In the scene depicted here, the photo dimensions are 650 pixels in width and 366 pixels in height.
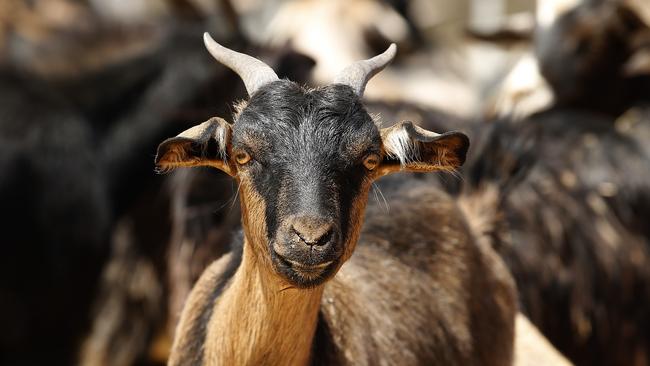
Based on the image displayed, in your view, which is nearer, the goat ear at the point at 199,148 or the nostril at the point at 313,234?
the nostril at the point at 313,234

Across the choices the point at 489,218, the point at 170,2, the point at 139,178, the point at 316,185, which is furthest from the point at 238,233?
the point at 170,2

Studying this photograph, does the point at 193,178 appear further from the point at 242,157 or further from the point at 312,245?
the point at 312,245

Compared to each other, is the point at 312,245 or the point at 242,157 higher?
the point at 242,157

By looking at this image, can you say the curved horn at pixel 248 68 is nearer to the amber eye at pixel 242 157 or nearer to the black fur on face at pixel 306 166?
the black fur on face at pixel 306 166

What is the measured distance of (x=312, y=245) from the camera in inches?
136

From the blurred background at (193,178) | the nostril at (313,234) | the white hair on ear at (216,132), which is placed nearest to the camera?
the nostril at (313,234)

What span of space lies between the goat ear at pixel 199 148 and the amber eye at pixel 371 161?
0.47m

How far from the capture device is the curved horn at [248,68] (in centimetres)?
396

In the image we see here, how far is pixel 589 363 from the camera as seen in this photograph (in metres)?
7.71

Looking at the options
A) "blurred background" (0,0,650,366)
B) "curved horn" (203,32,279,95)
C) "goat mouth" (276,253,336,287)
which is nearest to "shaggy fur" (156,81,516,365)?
"goat mouth" (276,253,336,287)

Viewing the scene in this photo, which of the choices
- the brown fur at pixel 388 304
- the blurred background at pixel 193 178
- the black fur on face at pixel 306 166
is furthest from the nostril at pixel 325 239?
the blurred background at pixel 193 178

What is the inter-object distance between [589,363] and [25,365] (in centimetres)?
431

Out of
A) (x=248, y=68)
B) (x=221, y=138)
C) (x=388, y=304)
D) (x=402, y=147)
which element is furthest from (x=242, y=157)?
(x=388, y=304)

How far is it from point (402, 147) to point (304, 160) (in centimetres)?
38
